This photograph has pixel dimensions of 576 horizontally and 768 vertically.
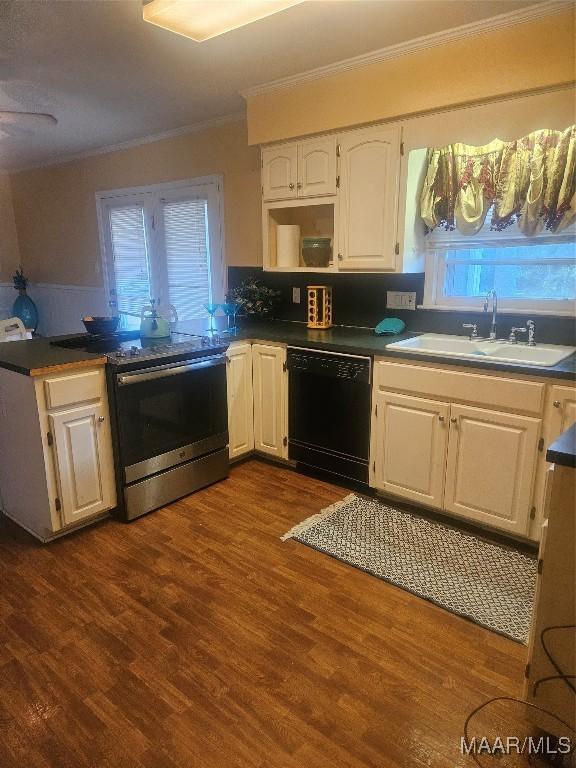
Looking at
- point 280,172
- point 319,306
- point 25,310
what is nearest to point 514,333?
point 319,306

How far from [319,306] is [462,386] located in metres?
1.29

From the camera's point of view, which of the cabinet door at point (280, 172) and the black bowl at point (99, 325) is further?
the cabinet door at point (280, 172)

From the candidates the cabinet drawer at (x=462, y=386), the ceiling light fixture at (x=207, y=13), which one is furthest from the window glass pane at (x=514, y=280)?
the ceiling light fixture at (x=207, y=13)

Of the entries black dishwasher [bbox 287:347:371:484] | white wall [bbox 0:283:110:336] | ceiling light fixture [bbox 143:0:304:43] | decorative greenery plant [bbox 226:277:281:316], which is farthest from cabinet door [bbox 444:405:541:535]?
white wall [bbox 0:283:110:336]

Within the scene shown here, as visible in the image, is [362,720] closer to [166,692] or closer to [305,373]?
[166,692]

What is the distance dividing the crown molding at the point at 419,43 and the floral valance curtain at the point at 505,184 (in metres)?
0.48

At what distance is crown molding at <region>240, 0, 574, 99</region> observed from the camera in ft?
7.00

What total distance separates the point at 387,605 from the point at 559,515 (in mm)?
970

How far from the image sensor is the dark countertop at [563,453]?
4.17ft

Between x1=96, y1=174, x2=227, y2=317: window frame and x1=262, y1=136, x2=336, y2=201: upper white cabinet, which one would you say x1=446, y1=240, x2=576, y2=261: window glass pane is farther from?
x1=96, y1=174, x2=227, y2=317: window frame

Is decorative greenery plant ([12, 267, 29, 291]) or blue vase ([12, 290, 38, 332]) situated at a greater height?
decorative greenery plant ([12, 267, 29, 291])

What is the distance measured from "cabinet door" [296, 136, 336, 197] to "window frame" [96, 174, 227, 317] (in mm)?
1055

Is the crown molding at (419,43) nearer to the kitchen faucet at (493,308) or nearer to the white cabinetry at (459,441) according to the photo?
the kitchen faucet at (493,308)

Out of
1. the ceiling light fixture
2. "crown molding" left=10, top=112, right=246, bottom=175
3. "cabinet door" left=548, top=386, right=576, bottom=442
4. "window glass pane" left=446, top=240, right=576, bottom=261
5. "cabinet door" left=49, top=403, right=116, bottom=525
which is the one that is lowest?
"cabinet door" left=49, top=403, right=116, bottom=525
